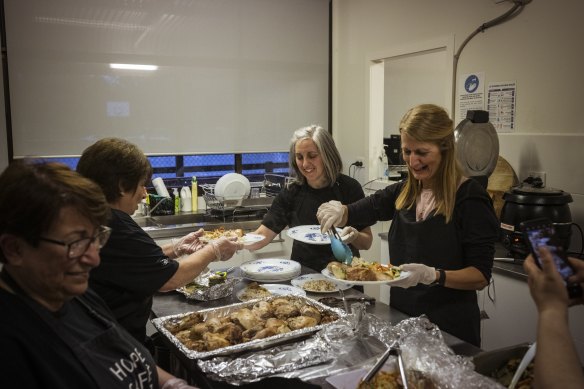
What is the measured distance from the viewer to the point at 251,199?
450 centimetres

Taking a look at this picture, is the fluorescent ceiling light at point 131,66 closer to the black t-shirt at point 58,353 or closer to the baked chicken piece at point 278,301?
the baked chicken piece at point 278,301

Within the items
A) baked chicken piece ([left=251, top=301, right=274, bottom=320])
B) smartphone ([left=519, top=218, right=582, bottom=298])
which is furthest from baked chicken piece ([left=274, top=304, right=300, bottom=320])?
smartphone ([left=519, top=218, right=582, bottom=298])

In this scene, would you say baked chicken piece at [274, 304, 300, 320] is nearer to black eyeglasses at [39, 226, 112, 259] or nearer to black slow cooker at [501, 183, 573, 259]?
black eyeglasses at [39, 226, 112, 259]

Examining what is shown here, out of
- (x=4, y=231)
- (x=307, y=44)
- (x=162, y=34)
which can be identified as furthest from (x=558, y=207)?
(x=162, y=34)

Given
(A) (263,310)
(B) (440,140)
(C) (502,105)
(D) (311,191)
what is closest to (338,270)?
(A) (263,310)

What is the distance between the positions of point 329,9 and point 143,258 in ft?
12.9

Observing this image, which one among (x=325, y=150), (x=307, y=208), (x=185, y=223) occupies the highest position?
(x=325, y=150)

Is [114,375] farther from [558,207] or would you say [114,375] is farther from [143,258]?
[558,207]

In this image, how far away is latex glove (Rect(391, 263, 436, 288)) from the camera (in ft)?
5.80

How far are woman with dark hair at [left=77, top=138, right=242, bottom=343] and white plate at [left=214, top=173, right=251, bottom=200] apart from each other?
2.47 metres

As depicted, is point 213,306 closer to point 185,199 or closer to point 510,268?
point 510,268

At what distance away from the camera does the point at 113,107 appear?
161 inches

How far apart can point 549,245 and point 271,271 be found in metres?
1.39

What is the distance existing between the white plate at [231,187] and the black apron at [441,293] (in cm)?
242
